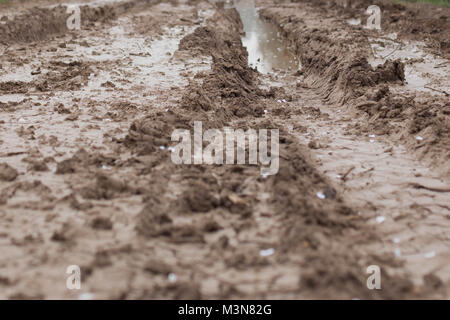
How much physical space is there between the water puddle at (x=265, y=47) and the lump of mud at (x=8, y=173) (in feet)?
25.8

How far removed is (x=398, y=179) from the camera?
169 inches

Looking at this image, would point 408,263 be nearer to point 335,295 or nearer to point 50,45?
point 335,295

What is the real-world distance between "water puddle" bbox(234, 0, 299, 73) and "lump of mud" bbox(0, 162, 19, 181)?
785cm

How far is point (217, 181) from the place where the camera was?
3.83 meters

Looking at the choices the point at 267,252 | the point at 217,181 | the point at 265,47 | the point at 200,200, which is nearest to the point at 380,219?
the point at 267,252

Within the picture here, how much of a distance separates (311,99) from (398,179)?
390 centimetres

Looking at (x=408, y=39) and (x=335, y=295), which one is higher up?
(x=408, y=39)

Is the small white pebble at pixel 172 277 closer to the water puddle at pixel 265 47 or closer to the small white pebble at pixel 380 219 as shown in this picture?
the small white pebble at pixel 380 219

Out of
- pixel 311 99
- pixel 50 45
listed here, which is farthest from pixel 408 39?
pixel 50 45

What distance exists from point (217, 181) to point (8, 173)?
2279 mm

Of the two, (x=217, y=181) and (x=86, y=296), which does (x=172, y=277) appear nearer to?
(x=86, y=296)

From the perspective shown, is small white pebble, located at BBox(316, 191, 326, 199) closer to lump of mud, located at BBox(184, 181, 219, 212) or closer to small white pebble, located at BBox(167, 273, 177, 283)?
lump of mud, located at BBox(184, 181, 219, 212)

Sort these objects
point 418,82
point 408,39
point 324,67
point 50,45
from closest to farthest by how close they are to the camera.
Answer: point 418,82
point 324,67
point 50,45
point 408,39

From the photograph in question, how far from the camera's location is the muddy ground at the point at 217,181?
8.67 feet
